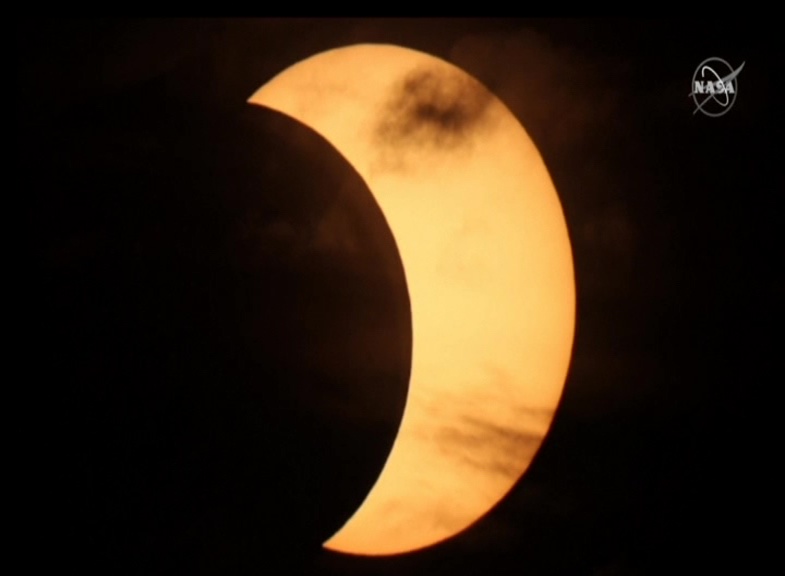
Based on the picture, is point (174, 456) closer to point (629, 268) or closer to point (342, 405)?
point (342, 405)

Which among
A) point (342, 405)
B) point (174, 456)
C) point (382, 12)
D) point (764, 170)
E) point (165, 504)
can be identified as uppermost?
point (382, 12)

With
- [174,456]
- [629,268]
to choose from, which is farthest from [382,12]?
[174,456]

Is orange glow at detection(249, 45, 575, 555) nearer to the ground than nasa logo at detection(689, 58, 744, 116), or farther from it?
nearer to the ground

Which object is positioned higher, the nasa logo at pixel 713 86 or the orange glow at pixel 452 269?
the nasa logo at pixel 713 86

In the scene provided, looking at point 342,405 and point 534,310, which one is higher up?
point 534,310
